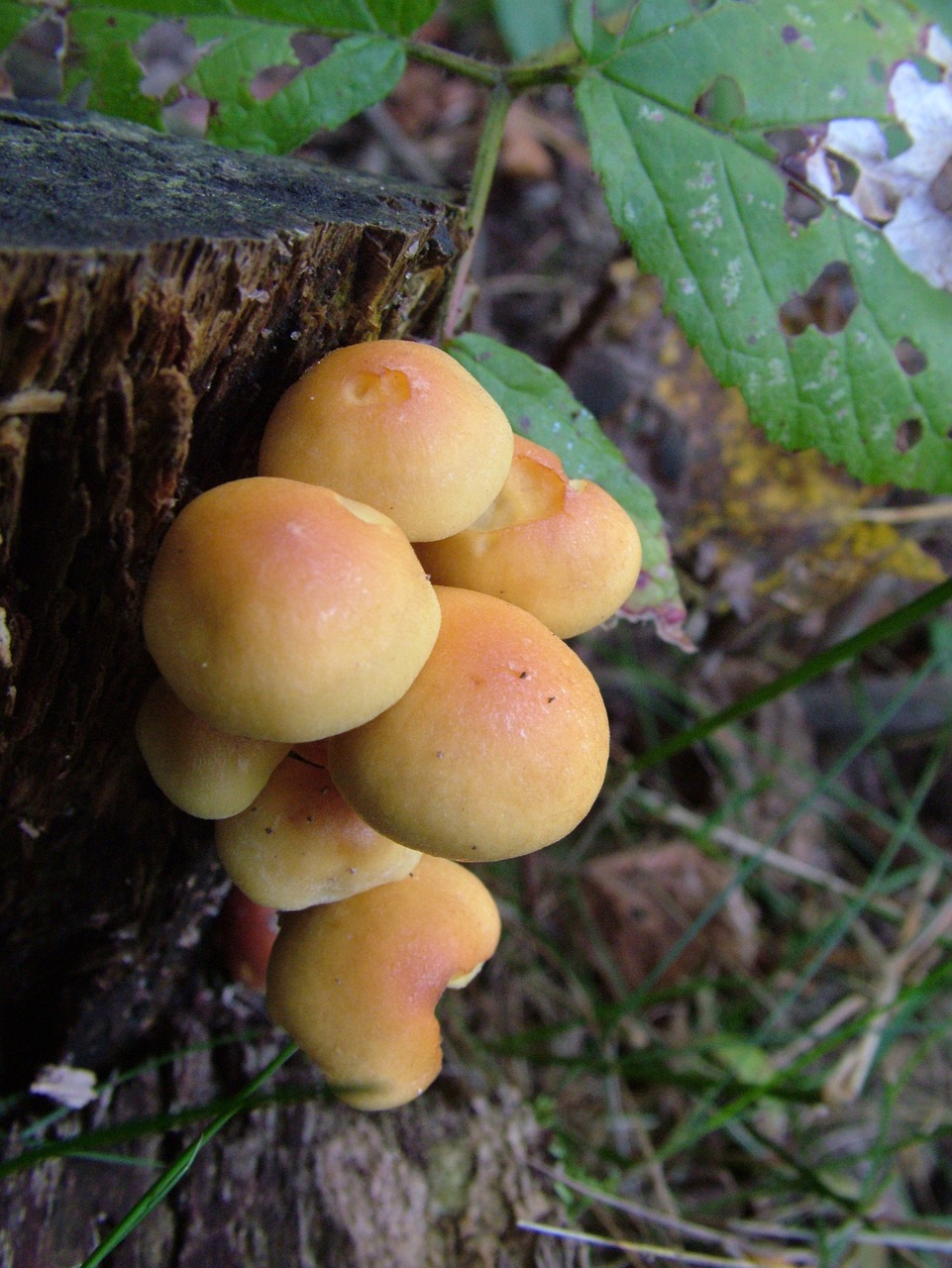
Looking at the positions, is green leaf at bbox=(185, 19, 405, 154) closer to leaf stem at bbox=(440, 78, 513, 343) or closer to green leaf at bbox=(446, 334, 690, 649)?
leaf stem at bbox=(440, 78, 513, 343)

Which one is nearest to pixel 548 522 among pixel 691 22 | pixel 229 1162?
pixel 691 22

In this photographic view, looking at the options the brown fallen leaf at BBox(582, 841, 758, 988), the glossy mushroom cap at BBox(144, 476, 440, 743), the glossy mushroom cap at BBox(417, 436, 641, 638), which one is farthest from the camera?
the brown fallen leaf at BBox(582, 841, 758, 988)

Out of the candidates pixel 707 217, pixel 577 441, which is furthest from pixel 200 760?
pixel 707 217

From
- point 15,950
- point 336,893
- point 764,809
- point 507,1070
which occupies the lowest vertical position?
point 507,1070

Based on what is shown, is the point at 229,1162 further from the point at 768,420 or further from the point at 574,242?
the point at 574,242

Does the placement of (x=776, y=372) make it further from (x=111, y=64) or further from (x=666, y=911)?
(x=666, y=911)

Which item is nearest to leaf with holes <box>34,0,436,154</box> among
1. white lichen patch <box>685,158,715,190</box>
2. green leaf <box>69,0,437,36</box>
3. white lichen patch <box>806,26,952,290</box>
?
green leaf <box>69,0,437,36</box>

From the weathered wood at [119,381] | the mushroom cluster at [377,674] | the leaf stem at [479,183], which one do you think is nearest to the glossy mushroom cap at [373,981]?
the mushroom cluster at [377,674]
